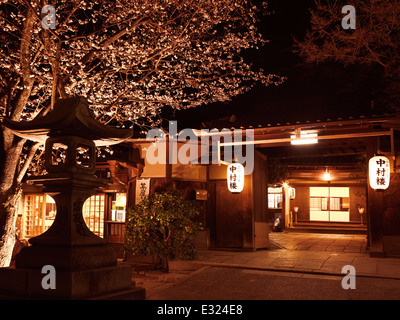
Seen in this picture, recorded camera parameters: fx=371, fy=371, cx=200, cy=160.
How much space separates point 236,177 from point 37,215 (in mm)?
9697

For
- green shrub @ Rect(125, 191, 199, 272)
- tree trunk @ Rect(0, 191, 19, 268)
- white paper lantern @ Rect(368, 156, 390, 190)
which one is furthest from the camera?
white paper lantern @ Rect(368, 156, 390, 190)

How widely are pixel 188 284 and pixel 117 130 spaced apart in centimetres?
430

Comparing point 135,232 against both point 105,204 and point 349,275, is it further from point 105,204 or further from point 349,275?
point 349,275

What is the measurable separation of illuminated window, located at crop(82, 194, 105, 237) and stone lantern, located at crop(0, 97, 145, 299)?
8723 mm

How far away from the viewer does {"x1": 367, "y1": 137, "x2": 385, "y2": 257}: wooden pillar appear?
12.9 m

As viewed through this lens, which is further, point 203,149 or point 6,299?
point 203,149

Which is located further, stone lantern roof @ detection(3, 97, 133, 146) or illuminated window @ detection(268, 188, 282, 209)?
illuminated window @ detection(268, 188, 282, 209)

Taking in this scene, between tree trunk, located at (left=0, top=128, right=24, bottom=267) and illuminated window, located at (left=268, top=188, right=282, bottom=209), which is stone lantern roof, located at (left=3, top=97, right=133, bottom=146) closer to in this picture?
tree trunk, located at (left=0, top=128, right=24, bottom=267)

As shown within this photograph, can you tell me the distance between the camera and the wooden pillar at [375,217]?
1288 cm

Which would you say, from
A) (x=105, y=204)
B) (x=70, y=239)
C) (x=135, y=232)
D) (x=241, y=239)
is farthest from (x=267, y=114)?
(x=70, y=239)

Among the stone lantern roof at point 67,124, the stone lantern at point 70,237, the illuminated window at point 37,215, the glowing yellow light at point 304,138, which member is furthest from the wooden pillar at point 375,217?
the illuminated window at point 37,215

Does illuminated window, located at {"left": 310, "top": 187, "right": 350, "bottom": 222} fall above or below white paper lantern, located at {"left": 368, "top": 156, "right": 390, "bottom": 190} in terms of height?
below

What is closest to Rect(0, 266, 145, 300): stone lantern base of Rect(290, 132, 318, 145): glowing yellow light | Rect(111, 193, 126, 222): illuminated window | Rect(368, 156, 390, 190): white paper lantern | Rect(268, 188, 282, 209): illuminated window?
Rect(290, 132, 318, 145): glowing yellow light

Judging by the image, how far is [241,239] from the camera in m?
15.1
